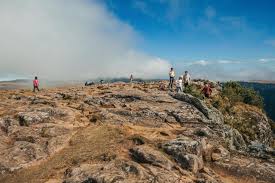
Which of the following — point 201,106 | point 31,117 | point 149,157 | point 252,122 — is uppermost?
point 201,106

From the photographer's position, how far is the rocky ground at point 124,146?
25.3 metres

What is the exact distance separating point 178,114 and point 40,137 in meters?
14.8

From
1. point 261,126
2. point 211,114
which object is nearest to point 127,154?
point 211,114

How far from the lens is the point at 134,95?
43.6 metres

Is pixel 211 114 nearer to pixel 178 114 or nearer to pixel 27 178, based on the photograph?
pixel 178 114

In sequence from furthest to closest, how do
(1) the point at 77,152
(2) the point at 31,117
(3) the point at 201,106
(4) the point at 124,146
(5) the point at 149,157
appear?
1. (3) the point at 201,106
2. (2) the point at 31,117
3. (4) the point at 124,146
4. (1) the point at 77,152
5. (5) the point at 149,157

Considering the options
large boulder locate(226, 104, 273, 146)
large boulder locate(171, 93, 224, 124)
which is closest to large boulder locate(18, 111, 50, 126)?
large boulder locate(171, 93, 224, 124)

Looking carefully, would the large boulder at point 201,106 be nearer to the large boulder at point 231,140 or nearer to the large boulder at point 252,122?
the large boulder at point 231,140

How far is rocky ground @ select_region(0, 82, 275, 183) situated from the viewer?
995 inches

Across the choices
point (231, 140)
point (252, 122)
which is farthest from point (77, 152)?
Answer: point (252, 122)

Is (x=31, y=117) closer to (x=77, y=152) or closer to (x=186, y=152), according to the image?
(x=77, y=152)

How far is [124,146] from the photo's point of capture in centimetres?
2902

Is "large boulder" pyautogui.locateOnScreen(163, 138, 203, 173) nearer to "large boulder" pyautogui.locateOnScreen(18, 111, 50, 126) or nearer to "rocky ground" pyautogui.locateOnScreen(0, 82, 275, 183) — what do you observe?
"rocky ground" pyautogui.locateOnScreen(0, 82, 275, 183)

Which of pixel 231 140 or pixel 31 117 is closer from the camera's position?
pixel 31 117
